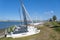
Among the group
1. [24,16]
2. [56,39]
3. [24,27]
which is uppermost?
[24,16]

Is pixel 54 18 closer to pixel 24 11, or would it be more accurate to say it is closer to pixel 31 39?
pixel 24 11

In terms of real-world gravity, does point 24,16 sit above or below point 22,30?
above

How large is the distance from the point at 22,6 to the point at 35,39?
528 inches

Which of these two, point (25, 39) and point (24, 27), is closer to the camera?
point (25, 39)

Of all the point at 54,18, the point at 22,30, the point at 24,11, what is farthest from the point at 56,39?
the point at 54,18

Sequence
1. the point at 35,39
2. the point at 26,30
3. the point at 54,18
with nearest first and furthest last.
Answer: the point at 35,39, the point at 26,30, the point at 54,18

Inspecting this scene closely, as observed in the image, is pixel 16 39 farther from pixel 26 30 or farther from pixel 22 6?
pixel 22 6

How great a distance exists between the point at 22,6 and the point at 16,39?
41.8ft

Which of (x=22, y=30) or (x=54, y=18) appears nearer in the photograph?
(x=22, y=30)

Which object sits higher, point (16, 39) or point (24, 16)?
point (24, 16)

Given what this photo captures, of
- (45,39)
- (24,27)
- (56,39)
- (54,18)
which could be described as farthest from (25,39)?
(54,18)

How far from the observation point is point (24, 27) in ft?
123

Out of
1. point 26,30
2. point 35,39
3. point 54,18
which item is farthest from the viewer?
point 54,18

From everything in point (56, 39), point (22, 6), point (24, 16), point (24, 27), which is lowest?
point (56, 39)
